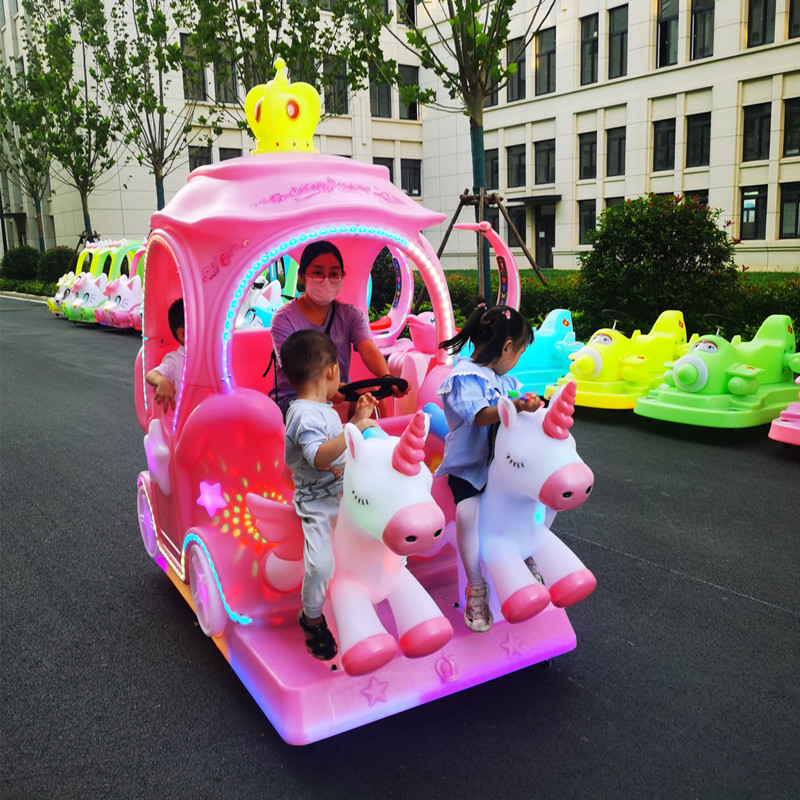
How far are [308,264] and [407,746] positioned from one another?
197 centimetres

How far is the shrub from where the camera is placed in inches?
1080

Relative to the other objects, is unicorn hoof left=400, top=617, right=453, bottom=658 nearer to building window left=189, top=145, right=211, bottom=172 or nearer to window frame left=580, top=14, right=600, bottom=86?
window frame left=580, top=14, right=600, bottom=86

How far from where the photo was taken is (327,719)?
102 inches

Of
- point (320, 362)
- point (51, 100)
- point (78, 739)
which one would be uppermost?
point (51, 100)

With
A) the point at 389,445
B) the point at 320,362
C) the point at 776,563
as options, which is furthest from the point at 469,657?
the point at 776,563

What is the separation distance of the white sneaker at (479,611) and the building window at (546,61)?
25.7 metres

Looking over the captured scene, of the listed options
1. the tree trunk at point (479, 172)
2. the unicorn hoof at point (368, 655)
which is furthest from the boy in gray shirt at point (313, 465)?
the tree trunk at point (479, 172)

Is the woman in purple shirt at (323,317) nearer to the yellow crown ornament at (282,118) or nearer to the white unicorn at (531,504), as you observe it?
the yellow crown ornament at (282,118)

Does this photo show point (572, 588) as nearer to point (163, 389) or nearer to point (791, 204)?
point (163, 389)

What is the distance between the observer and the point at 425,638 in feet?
8.32

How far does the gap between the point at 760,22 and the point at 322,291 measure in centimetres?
2223

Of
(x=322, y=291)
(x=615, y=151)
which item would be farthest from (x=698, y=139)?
(x=322, y=291)

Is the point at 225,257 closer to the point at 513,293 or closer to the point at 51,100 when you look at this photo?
the point at 513,293

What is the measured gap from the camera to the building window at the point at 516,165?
89.8 ft
